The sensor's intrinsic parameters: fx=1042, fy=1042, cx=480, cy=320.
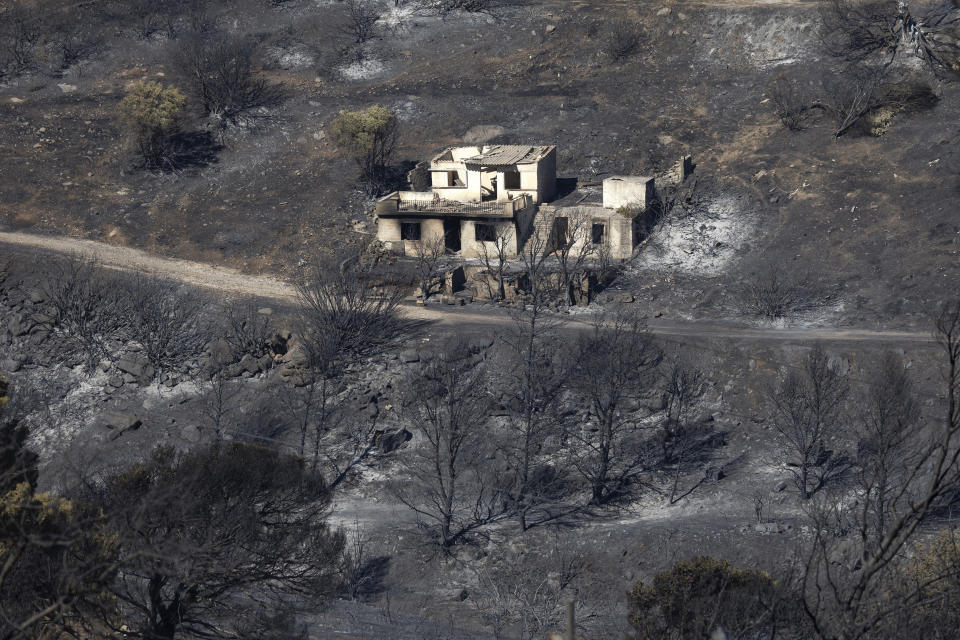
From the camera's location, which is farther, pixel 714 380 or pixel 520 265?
pixel 520 265

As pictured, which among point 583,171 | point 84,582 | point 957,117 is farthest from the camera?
point 583,171

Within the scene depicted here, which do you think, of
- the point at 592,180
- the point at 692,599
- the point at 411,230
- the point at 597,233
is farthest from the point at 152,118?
the point at 692,599

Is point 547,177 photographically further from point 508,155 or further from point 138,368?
point 138,368

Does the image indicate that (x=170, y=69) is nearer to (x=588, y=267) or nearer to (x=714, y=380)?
(x=588, y=267)

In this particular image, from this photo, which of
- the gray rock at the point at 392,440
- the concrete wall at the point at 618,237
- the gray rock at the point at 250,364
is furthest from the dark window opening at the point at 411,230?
the gray rock at the point at 392,440

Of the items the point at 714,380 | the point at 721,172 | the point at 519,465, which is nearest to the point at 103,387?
the point at 519,465
